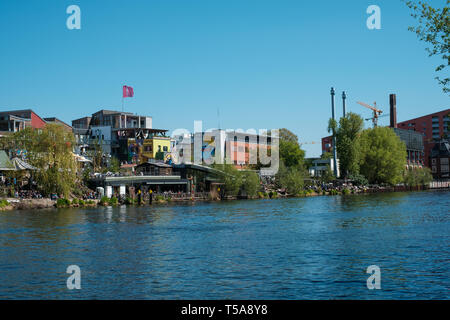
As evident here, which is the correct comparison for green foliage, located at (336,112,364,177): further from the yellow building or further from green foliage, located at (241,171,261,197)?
the yellow building

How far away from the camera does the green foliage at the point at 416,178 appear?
481 ft

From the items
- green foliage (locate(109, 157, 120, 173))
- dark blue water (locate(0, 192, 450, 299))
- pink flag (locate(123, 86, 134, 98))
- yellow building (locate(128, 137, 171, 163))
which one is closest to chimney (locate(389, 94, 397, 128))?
yellow building (locate(128, 137, 171, 163))

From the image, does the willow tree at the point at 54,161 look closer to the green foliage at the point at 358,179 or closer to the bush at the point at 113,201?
the bush at the point at 113,201

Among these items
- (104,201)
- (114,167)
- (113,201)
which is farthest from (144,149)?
(104,201)

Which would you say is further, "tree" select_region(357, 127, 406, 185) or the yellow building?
"tree" select_region(357, 127, 406, 185)

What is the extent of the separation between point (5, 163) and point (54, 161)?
7.85 m

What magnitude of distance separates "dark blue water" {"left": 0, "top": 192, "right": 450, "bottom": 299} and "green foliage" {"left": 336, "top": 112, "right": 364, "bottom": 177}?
8366 cm

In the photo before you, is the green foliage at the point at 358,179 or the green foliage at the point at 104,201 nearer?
the green foliage at the point at 104,201

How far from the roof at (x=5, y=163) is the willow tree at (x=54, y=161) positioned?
8.59 feet

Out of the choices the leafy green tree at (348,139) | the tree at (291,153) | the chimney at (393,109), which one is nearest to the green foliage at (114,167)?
the tree at (291,153)

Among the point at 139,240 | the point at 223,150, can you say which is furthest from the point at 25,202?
the point at 223,150

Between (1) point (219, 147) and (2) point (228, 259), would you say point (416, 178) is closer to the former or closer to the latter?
(1) point (219, 147)

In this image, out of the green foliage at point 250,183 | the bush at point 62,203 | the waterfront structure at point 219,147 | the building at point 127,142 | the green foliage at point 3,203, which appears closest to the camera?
the green foliage at point 3,203

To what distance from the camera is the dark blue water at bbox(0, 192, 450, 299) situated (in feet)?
68.3
